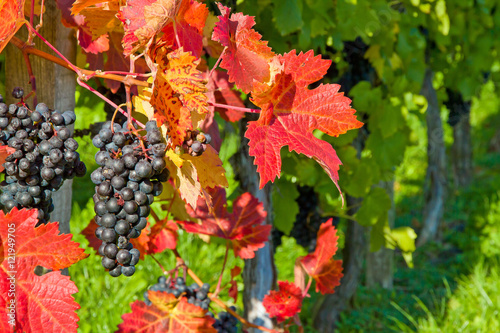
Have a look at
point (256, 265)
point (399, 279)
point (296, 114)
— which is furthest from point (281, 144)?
point (399, 279)

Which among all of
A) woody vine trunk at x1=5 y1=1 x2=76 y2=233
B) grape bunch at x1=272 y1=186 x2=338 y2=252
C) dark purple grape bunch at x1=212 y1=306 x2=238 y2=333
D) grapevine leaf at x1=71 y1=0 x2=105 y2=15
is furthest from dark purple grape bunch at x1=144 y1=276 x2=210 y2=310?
grape bunch at x1=272 y1=186 x2=338 y2=252

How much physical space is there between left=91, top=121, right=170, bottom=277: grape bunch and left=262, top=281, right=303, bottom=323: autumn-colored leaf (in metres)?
0.67

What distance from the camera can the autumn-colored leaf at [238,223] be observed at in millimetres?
1272

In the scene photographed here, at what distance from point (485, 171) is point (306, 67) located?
693 centimetres

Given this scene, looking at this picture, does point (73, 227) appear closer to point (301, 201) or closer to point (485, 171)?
point (301, 201)

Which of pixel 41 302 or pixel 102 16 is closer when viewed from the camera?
pixel 41 302

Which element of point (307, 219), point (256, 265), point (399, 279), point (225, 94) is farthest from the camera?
point (399, 279)

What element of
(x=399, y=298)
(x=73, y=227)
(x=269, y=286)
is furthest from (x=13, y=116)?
(x=399, y=298)

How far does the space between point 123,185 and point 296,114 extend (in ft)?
0.96

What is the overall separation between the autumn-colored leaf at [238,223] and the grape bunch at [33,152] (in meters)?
0.53

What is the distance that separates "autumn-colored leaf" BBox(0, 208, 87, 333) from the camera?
676mm

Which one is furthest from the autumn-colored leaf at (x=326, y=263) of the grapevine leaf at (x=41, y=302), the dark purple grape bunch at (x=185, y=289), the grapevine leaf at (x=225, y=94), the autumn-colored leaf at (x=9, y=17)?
the autumn-colored leaf at (x=9, y=17)

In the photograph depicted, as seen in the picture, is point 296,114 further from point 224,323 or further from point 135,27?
point 224,323

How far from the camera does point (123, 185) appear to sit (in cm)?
72
